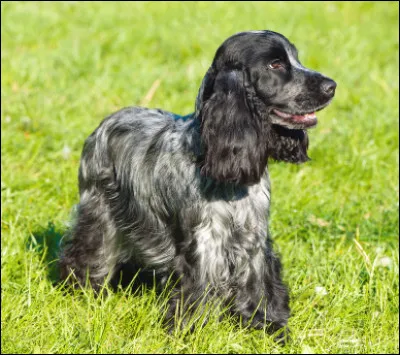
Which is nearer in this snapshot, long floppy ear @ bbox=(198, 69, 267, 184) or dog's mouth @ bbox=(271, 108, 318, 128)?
long floppy ear @ bbox=(198, 69, 267, 184)

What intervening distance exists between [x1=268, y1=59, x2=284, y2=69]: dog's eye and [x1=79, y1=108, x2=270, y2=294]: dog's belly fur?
0.52m

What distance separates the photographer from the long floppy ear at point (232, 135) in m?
3.54

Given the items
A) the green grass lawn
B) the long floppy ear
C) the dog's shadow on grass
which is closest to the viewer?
the long floppy ear

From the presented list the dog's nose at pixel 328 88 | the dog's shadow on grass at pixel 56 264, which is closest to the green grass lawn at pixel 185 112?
the dog's shadow on grass at pixel 56 264

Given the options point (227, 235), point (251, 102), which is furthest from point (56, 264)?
point (251, 102)

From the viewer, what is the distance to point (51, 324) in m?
3.57

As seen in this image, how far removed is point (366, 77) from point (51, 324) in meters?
6.07

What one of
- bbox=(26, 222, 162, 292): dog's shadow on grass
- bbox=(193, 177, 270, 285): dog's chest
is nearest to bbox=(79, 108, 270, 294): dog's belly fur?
bbox=(193, 177, 270, 285): dog's chest

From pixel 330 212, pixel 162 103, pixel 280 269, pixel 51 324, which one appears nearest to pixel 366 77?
pixel 162 103

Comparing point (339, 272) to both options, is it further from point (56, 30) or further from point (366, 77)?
point (56, 30)

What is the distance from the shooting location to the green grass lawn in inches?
150

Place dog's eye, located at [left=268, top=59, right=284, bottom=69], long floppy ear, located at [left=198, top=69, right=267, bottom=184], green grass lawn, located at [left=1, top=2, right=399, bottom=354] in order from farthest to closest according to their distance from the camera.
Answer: green grass lawn, located at [left=1, top=2, right=399, bottom=354]
dog's eye, located at [left=268, top=59, right=284, bottom=69]
long floppy ear, located at [left=198, top=69, right=267, bottom=184]

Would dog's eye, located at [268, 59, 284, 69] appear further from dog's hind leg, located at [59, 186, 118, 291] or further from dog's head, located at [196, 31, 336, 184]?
dog's hind leg, located at [59, 186, 118, 291]

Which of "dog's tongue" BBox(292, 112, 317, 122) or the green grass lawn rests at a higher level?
"dog's tongue" BBox(292, 112, 317, 122)
